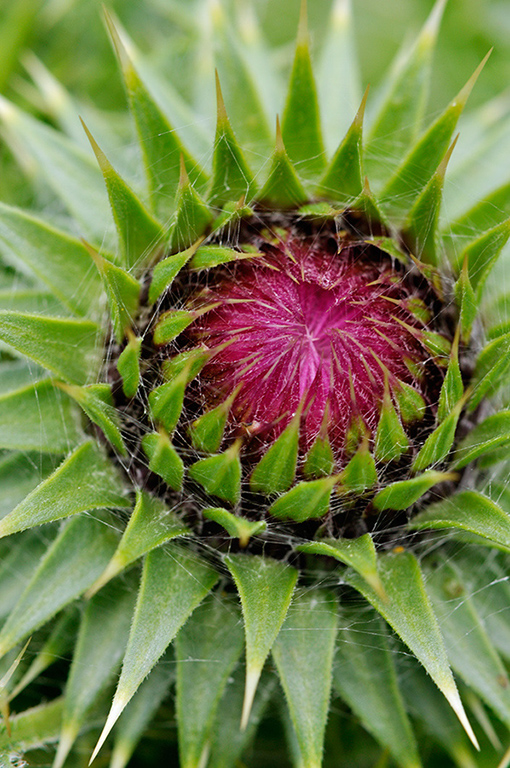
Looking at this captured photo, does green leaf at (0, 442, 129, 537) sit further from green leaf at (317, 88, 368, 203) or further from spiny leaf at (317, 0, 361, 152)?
spiny leaf at (317, 0, 361, 152)

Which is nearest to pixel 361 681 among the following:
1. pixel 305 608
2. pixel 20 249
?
pixel 305 608

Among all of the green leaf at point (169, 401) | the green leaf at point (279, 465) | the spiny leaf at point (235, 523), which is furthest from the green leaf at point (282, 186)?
the spiny leaf at point (235, 523)

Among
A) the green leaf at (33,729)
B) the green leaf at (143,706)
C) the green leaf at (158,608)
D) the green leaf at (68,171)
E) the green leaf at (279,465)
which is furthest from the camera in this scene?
the green leaf at (68,171)

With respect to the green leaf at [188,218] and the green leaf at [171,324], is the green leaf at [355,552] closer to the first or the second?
the green leaf at [171,324]

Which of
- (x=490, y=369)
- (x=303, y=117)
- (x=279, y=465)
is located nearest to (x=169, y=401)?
(x=279, y=465)

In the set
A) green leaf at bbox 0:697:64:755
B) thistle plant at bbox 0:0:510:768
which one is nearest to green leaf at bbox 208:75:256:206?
thistle plant at bbox 0:0:510:768
